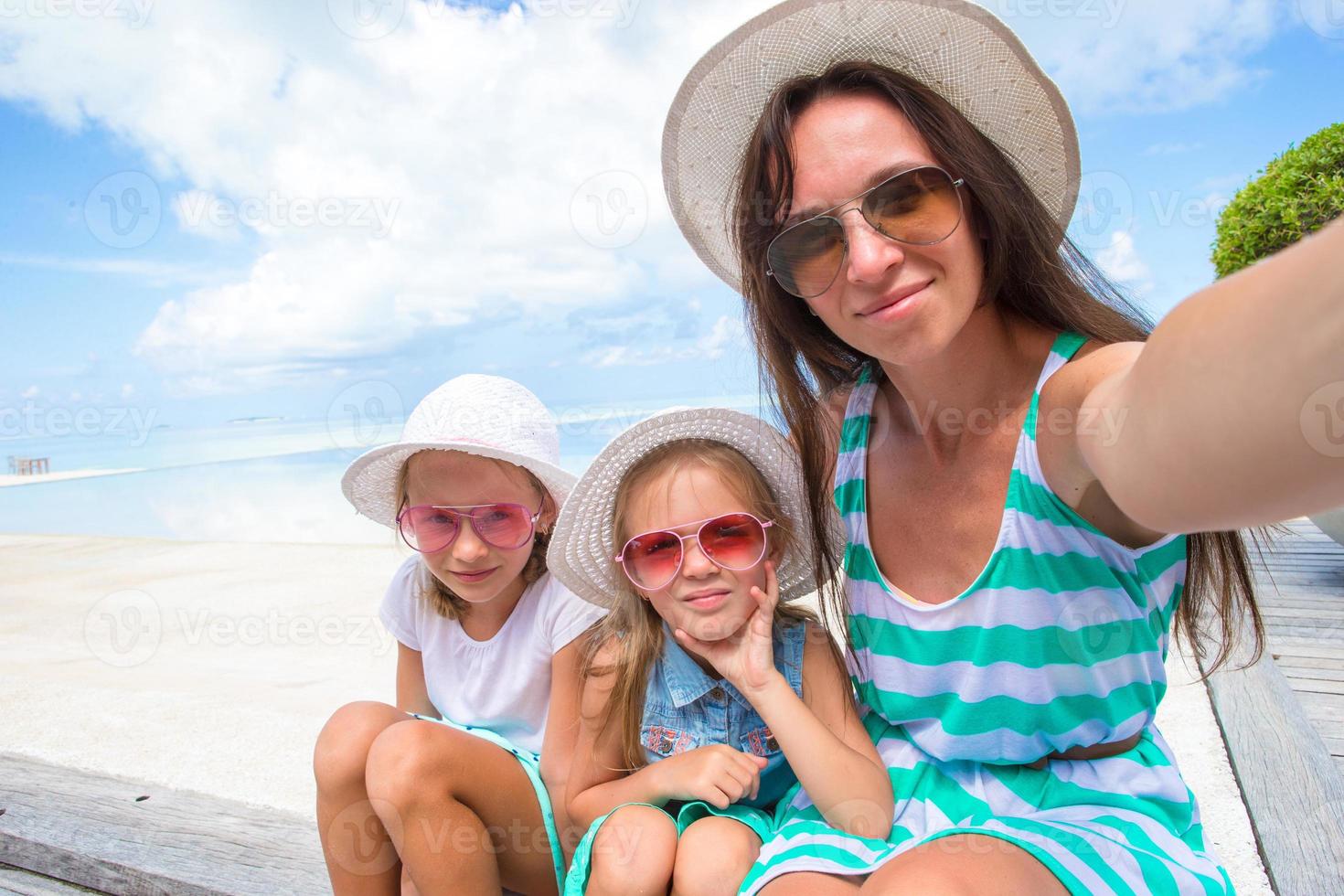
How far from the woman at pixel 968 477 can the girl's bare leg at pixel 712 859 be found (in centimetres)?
7

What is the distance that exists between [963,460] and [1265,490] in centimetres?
106

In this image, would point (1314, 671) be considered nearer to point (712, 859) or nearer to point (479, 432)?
point (712, 859)

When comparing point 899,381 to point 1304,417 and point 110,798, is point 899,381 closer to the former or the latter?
point 1304,417

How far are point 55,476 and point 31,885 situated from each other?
35.5 meters

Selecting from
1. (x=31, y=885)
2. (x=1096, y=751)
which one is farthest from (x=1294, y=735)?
(x=31, y=885)

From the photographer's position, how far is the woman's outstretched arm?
59 centimetres

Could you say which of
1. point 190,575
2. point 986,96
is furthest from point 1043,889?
point 190,575

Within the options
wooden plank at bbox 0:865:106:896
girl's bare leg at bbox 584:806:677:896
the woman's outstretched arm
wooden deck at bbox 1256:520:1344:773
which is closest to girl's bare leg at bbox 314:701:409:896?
girl's bare leg at bbox 584:806:677:896

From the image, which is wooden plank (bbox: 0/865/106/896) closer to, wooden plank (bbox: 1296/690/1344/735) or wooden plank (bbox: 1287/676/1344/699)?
wooden plank (bbox: 1296/690/1344/735)

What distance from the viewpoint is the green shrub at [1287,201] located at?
5148 millimetres

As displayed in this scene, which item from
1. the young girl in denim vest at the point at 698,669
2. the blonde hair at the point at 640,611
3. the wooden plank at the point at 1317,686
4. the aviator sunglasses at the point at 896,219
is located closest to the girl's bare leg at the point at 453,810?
the young girl in denim vest at the point at 698,669

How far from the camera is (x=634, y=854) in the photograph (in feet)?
5.22

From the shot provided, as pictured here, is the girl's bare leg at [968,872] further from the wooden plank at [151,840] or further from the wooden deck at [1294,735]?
the wooden plank at [151,840]

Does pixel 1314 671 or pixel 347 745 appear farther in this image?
pixel 1314 671
